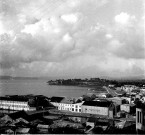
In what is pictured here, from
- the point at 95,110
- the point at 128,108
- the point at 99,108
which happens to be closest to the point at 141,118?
the point at 99,108

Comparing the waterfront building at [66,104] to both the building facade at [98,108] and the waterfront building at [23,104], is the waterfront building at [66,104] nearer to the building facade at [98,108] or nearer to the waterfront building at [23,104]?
the waterfront building at [23,104]

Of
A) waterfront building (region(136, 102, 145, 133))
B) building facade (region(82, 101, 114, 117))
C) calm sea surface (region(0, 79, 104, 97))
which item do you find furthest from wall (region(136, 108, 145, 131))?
calm sea surface (region(0, 79, 104, 97))

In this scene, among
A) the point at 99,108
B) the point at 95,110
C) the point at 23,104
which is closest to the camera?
the point at 99,108

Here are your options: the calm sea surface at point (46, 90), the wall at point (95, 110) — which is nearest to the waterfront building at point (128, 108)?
the wall at point (95, 110)

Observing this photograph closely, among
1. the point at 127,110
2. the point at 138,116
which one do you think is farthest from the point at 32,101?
the point at 138,116

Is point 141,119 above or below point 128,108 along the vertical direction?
above

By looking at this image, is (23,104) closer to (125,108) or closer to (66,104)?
(66,104)

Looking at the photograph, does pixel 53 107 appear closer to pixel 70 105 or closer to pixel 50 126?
pixel 70 105

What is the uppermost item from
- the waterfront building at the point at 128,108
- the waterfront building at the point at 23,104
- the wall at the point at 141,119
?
the wall at the point at 141,119
